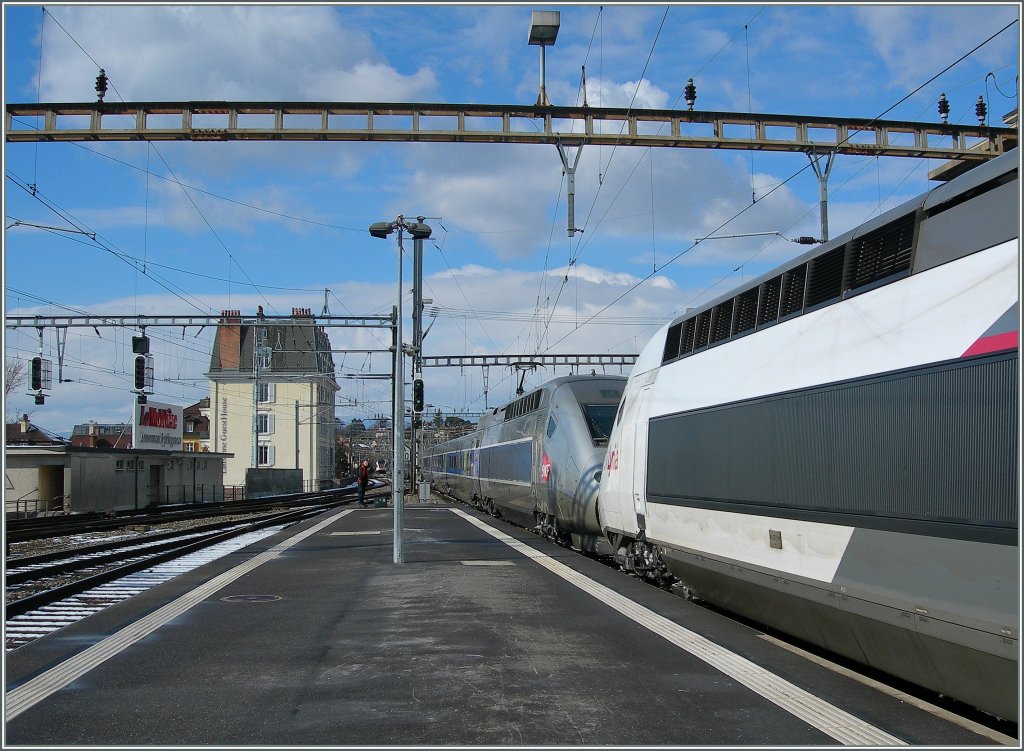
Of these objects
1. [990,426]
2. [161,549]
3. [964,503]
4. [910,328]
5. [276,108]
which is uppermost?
[276,108]

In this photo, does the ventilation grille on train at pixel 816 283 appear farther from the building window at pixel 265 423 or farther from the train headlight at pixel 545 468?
the building window at pixel 265 423

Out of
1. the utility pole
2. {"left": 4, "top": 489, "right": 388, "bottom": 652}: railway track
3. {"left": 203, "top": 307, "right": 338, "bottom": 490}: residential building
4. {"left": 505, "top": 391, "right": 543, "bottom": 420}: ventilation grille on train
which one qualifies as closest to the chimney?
{"left": 203, "top": 307, "right": 338, "bottom": 490}: residential building

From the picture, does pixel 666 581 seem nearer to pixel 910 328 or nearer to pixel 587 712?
pixel 587 712

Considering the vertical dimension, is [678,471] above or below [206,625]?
above

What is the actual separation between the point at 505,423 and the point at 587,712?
67.2 ft

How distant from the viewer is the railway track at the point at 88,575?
11.5 meters

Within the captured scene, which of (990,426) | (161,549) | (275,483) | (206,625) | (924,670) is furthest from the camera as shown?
(275,483)

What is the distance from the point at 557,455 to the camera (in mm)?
18719

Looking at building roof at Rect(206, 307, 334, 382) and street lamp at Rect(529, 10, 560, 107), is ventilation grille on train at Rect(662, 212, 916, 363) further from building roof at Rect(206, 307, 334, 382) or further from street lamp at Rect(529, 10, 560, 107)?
building roof at Rect(206, 307, 334, 382)

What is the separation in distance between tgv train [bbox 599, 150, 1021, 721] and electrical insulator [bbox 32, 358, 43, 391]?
22534 millimetres

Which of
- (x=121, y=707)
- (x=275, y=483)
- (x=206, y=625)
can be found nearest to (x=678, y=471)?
(x=206, y=625)

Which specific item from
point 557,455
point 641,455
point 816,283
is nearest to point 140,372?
point 557,455

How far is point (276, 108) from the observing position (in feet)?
52.6

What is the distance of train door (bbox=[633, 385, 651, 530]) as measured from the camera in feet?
39.2
